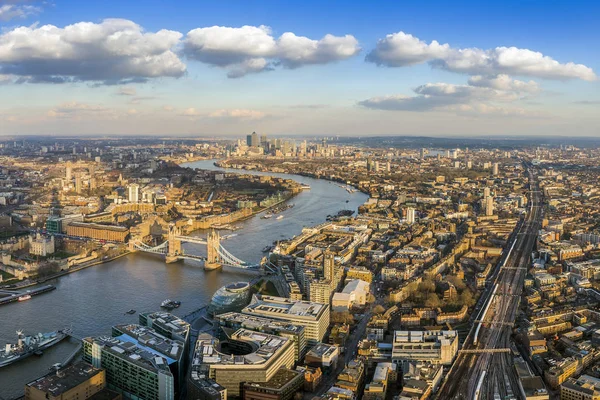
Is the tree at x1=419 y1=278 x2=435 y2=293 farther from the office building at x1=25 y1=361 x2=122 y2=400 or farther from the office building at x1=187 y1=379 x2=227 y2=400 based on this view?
the office building at x1=25 y1=361 x2=122 y2=400

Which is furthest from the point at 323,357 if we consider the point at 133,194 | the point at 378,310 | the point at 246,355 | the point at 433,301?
the point at 133,194

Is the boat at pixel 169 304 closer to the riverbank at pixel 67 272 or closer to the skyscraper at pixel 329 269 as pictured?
the skyscraper at pixel 329 269

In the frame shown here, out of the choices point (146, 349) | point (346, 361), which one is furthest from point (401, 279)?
point (146, 349)

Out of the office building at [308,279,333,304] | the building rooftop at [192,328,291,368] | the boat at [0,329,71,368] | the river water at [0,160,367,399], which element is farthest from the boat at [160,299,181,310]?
the office building at [308,279,333,304]

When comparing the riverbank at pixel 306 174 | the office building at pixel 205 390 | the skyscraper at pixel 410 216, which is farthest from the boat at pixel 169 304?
the riverbank at pixel 306 174

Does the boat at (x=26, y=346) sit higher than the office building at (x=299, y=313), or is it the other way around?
the office building at (x=299, y=313)

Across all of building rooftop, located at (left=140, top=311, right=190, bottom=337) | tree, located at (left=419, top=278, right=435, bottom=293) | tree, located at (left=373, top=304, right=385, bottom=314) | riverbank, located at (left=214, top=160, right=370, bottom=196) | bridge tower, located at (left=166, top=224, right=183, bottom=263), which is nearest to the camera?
building rooftop, located at (left=140, top=311, right=190, bottom=337)
